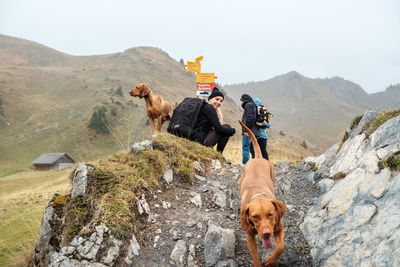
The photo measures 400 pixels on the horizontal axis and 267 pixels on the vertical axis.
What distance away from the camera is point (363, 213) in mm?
2631

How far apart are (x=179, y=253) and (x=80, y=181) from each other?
1.82 metres

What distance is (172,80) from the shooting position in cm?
11081

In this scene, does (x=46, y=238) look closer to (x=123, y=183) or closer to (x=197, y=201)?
(x=123, y=183)

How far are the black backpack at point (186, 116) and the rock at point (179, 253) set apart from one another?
11.3 feet

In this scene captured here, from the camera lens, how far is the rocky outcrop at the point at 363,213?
2.20 meters

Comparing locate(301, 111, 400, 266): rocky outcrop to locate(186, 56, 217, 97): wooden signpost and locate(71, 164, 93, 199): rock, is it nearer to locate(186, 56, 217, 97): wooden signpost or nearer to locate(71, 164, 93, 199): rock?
locate(71, 164, 93, 199): rock

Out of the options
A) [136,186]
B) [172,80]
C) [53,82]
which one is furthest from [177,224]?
[172,80]

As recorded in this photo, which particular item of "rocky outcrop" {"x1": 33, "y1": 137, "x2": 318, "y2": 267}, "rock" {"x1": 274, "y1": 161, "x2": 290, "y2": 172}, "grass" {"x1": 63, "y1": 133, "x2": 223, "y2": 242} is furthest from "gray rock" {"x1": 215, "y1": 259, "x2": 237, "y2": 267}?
"rock" {"x1": 274, "y1": 161, "x2": 290, "y2": 172}

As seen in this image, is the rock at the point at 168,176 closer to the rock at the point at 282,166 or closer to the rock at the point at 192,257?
the rock at the point at 192,257

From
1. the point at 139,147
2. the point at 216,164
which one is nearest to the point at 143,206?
the point at 139,147

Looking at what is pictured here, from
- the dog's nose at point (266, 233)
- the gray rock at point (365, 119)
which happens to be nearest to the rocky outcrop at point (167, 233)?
the dog's nose at point (266, 233)

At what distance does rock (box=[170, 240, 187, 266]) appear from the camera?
3033mm

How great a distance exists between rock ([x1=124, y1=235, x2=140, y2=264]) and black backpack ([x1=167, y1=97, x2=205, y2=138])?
11.6 feet

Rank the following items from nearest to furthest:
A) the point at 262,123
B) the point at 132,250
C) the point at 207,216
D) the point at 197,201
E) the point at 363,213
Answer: the point at 363,213, the point at 132,250, the point at 207,216, the point at 197,201, the point at 262,123
